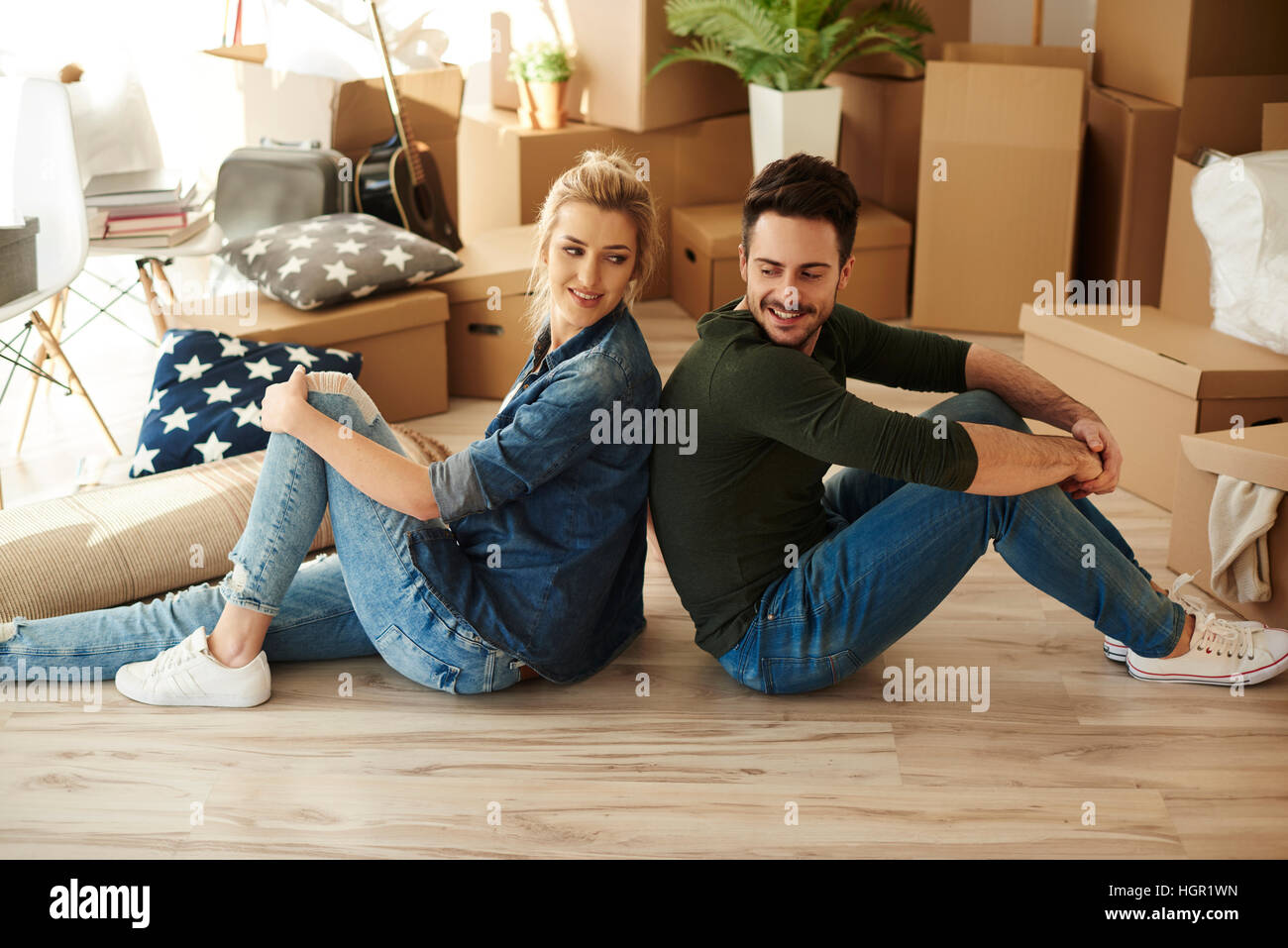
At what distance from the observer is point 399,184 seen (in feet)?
11.9

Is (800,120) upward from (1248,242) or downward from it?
upward

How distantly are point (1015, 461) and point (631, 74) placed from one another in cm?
277

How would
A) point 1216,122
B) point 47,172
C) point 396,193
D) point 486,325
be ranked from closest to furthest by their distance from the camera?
point 47,172 → point 1216,122 → point 486,325 → point 396,193

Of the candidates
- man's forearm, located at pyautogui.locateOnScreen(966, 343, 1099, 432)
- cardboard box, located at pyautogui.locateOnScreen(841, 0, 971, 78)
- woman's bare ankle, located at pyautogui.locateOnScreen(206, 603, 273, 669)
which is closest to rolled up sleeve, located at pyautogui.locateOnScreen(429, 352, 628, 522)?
woman's bare ankle, located at pyautogui.locateOnScreen(206, 603, 273, 669)

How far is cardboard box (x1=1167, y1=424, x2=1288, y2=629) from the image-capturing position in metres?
2.22

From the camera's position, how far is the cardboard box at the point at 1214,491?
222 cm

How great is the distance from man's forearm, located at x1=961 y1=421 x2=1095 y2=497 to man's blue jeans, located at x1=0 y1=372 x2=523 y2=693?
0.76 m

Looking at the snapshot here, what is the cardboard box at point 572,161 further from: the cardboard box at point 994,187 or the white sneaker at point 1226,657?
the white sneaker at point 1226,657

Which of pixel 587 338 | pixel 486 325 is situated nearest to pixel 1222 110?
pixel 486 325

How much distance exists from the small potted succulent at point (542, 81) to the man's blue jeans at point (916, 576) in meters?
2.66

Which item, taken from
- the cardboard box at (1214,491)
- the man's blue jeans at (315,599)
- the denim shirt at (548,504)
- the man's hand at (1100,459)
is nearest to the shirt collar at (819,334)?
the denim shirt at (548,504)

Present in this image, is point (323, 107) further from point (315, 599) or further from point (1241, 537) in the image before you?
point (1241, 537)

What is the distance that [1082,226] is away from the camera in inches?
156
